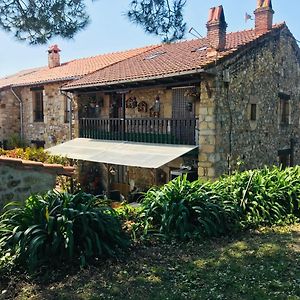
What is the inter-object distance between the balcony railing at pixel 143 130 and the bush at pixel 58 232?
7.63 m

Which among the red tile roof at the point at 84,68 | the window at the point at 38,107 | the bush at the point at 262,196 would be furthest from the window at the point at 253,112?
the window at the point at 38,107

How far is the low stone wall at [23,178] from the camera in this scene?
24.5 ft

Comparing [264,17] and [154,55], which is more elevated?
[264,17]

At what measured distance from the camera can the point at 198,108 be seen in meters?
13.8

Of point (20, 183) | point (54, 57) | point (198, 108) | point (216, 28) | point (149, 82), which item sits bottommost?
point (20, 183)

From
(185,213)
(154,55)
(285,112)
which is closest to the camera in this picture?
(185,213)

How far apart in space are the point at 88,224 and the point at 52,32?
14.4 ft

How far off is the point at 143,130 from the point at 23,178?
27.4 feet

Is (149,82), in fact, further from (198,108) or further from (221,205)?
(221,205)

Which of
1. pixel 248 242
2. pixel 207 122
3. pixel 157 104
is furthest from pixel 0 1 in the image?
pixel 157 104

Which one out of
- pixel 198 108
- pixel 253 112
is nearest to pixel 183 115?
pixel 198 108

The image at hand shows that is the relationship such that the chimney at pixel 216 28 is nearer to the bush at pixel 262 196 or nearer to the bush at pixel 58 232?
the bush at pixel 262 196

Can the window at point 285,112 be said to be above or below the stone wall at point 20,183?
above

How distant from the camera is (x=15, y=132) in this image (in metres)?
22.9
